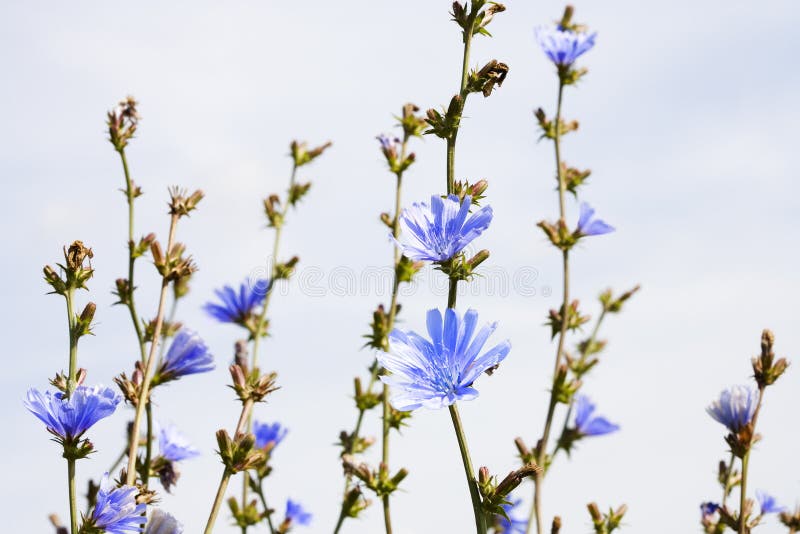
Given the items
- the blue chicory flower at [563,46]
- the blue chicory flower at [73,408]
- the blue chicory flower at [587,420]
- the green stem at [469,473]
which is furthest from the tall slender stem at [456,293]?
the blue chicory flower at [587,420]

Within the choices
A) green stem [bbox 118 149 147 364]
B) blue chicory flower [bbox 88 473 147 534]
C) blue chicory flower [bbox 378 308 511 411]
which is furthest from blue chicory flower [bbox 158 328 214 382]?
blue chicory flower [bbox 378 308 511 411]

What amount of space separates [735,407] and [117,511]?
2.02 meters

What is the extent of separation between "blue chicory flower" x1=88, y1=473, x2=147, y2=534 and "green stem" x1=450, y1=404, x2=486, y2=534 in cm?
103

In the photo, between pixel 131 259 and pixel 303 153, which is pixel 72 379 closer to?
pixel 131 259

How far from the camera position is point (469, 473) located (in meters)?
1.88

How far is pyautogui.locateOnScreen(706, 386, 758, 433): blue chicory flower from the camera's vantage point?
2.82m

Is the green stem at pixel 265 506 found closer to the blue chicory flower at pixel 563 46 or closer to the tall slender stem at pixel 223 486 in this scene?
the tall slender stem at pixel 223 486

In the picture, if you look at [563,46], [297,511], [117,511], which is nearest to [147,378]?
[117,511]

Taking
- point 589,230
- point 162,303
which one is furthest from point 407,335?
point 589,230

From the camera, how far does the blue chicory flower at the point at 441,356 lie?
1.99 metres

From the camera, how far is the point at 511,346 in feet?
6.46

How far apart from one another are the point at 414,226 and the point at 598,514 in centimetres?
196

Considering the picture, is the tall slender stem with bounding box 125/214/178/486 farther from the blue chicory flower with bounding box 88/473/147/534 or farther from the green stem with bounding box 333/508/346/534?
the green stem with bounding box 333/508/346/534

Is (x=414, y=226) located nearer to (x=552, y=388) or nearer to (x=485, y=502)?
(x=485, y=502)
